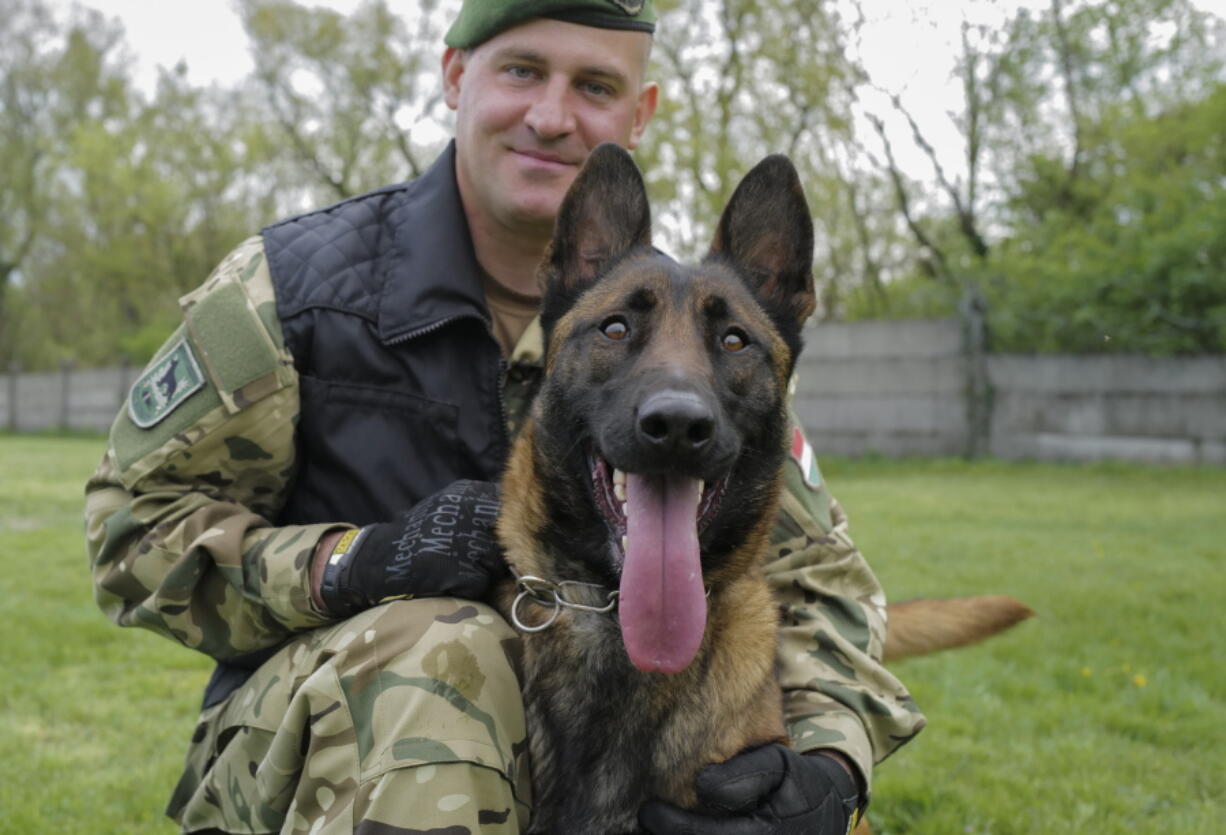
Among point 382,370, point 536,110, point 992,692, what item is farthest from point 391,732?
point 992,692

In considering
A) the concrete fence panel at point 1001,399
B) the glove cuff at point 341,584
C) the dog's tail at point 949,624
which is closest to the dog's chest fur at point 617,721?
the glove cuff at point 341,584

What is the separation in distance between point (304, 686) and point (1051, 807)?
2474 millimetres

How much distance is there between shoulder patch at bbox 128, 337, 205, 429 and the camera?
7.95 ft

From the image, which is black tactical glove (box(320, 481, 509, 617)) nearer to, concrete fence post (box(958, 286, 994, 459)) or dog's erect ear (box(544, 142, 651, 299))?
dog's erect ear (box(544, 142, 651, 299))

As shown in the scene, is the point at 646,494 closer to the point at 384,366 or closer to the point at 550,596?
the point at 550,596

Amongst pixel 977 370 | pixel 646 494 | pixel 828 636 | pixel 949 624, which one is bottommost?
pixel 977 370

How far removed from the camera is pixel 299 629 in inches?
92.0

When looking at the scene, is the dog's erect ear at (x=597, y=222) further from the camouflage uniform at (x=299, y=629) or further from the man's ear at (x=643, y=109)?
the man's ear at (x=643, y=109)

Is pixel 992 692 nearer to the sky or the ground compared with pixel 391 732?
nearer to the ground

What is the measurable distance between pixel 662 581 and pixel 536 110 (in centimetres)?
144

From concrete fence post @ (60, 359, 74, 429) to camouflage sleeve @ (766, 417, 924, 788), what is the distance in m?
30.2

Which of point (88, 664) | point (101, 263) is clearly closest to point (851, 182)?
point (88, 664)

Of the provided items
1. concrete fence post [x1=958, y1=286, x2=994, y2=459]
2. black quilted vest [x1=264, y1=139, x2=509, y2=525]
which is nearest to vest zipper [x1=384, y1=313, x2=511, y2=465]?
black quilted vest [x1=264, y1=139, x2=509, y2=525]

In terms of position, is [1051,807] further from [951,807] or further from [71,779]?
[71,779]
